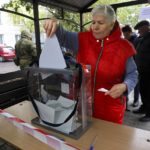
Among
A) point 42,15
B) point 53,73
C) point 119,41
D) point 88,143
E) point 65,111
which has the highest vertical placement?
point 42,15

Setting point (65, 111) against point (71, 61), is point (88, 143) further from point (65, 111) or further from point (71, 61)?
point (71, 61)

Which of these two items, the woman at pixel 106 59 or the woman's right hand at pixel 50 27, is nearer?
the woman's right hand at pixel 50 27

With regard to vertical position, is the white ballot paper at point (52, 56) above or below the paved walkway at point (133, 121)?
above

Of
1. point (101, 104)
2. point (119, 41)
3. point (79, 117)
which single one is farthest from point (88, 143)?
point (119, 41)

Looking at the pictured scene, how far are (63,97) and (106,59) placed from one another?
366 mm

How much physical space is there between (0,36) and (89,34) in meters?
1.57

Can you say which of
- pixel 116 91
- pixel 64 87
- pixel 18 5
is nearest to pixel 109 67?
pixel 116 91

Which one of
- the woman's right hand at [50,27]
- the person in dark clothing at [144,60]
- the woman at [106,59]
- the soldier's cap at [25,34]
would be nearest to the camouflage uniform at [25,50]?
the soldier's cap at [25,34]

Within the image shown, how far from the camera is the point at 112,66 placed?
41.0 inches

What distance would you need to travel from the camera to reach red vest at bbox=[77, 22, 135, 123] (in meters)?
1.04

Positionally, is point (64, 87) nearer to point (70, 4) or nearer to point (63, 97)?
point (63, 97)

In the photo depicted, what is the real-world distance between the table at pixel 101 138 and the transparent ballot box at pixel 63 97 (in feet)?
0.14

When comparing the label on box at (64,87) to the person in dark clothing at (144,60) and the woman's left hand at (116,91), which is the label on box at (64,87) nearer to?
the woman's left hand at (116,91)

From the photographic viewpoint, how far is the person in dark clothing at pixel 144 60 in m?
2.55
